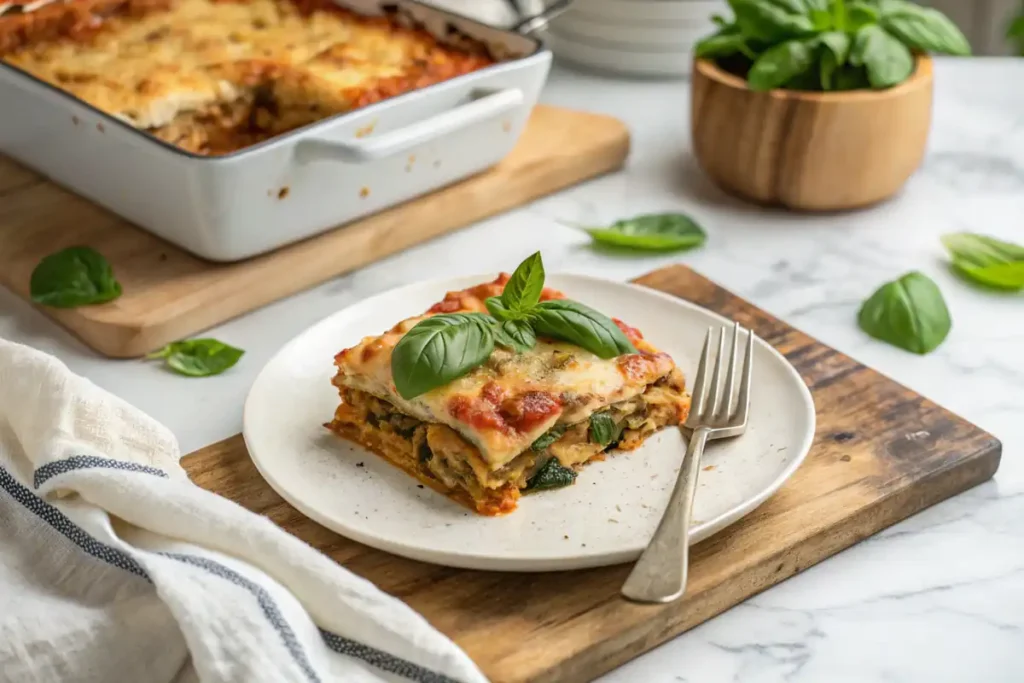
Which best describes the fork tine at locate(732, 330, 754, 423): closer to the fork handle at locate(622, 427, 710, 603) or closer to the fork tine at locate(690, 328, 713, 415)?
the fork tine at locate(690, 328, 713, 415)

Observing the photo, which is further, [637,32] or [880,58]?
[637,32]

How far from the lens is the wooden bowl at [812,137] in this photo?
2.26 meters

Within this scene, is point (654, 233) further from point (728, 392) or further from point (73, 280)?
point (73, 280)

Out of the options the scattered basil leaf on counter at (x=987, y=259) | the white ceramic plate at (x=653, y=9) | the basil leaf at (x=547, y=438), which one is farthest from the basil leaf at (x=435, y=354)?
the white ceramic plate at (x=653, y=9)

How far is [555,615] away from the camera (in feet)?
4.51

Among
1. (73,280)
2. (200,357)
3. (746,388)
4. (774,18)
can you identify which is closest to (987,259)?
(774,18)

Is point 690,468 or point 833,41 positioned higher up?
point 833,41

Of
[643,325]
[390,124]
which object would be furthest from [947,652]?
[390,124]

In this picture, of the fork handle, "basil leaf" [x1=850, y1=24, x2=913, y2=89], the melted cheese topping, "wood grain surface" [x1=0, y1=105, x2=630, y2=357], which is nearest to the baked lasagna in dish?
"wood grain surface" [x1=0, y1=105, x2=630, y2=357]

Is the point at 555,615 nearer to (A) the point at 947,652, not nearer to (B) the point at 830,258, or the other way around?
(A) the point at 947,652

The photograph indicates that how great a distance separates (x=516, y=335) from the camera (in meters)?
1.59

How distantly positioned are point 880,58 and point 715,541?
3.65 feet

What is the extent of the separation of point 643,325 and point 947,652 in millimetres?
690

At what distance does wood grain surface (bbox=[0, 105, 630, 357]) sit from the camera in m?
2.02
